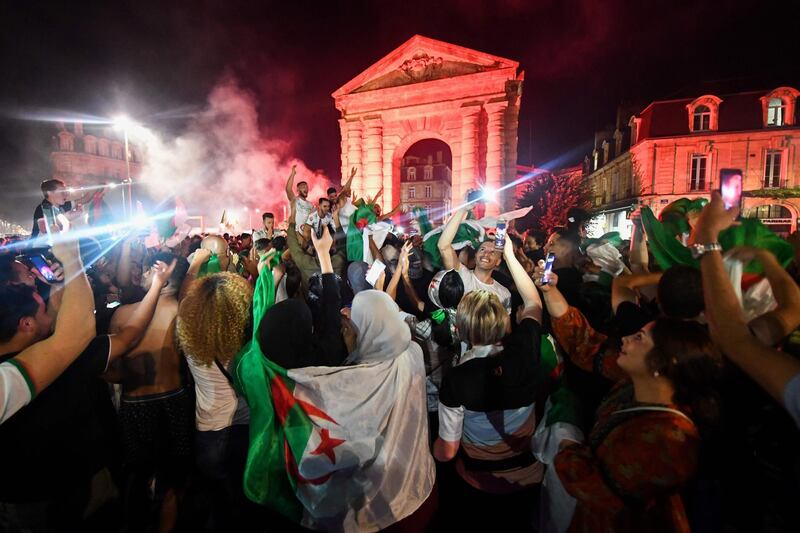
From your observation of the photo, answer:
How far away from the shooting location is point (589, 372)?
2523mm

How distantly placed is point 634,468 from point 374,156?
1024 inches

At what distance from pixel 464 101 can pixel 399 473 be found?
2484 cm

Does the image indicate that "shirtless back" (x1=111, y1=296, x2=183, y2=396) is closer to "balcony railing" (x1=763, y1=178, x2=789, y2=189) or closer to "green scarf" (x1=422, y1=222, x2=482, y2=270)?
"green scarf" (x1=422, y1=222, x2=482, y2=270)

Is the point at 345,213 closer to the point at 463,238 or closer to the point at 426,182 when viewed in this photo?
the point at 463,238

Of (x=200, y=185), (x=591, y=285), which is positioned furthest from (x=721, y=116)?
(x=200, y=185)

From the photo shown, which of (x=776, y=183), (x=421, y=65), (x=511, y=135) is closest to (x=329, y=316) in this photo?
(x=511, y=135)

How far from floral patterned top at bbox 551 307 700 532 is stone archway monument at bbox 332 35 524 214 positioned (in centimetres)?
2149

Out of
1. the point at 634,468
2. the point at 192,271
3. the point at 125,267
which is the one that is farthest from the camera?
the point at 125,267

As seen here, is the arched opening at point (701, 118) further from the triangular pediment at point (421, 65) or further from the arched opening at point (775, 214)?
the triangular pediment at point (421, 65)

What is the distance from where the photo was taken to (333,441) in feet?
7.24

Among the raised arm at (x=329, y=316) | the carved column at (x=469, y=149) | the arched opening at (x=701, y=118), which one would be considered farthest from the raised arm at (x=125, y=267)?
the arched opening at (x=701, y=118)

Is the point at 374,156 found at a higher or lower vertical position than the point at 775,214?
higher

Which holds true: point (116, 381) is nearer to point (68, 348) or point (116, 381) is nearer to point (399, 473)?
point (68, 348)

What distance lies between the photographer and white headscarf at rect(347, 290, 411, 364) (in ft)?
7.57
